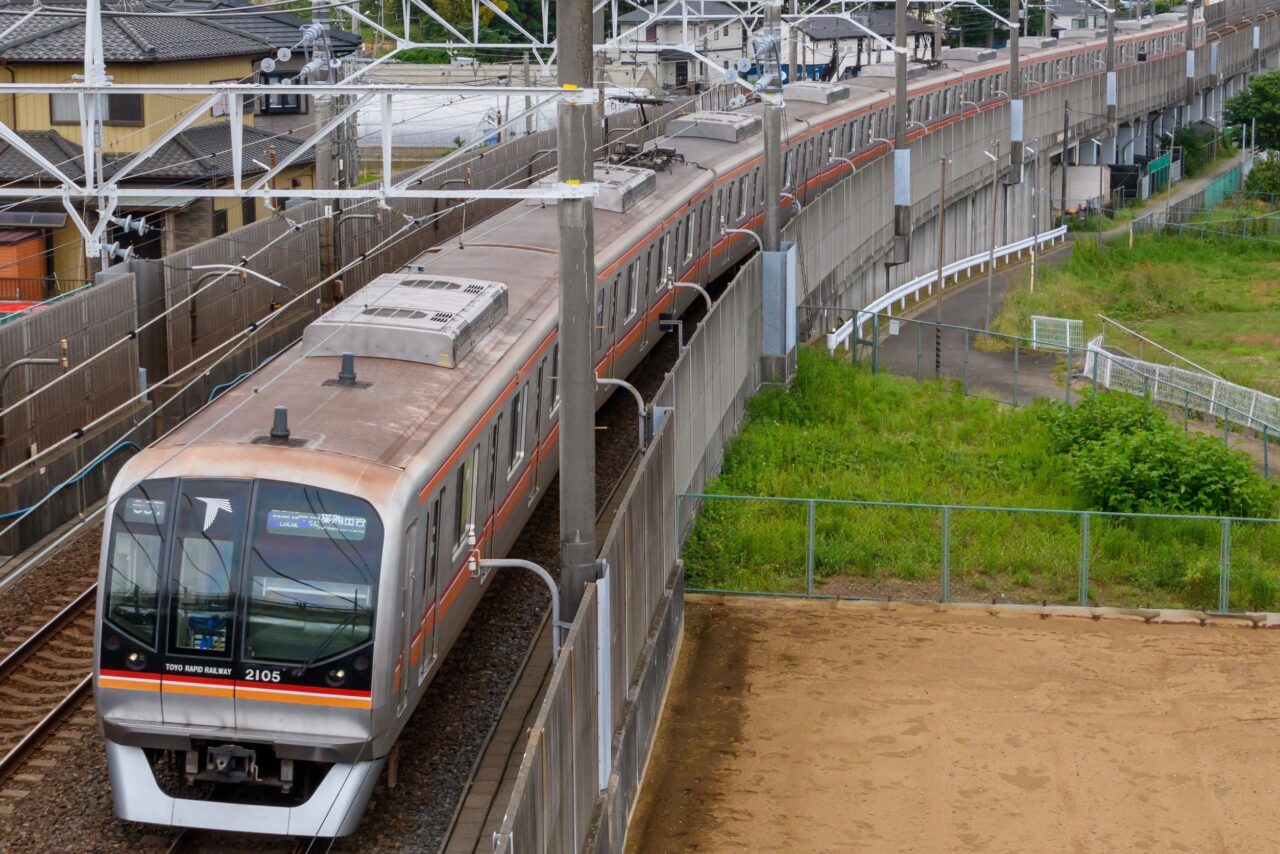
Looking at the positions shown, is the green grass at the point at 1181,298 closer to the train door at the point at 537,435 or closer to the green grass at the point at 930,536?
the green grass at the point at 930,536

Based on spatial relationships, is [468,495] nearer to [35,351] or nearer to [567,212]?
[567,212]

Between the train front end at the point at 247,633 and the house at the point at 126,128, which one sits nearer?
the train front end at the point at 247,633

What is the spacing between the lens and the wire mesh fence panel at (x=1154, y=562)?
823 inches

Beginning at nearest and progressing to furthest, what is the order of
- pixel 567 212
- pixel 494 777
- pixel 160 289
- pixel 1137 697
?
pixel 567 212 → pixel 494 777 → pixel 1137 697 → pixel 160 289

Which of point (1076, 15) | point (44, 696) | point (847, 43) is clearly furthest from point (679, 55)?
point (44, 696)

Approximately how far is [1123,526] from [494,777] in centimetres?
1119

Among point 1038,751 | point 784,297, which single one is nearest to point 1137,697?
point 1038,751

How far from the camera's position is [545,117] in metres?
59.3

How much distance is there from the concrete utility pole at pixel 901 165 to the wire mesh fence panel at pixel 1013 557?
1782cm

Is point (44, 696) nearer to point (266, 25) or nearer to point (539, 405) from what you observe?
point (539, 405)

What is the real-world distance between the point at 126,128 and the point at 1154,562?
2402 cm

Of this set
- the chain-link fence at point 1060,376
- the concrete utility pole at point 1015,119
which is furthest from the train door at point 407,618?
the concrete utility pole at point 1015,119

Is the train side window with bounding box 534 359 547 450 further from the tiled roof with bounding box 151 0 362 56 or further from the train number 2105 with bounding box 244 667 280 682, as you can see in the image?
the tiled roof with bounding box 151 0 362 56

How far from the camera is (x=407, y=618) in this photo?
41.0ft
